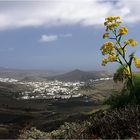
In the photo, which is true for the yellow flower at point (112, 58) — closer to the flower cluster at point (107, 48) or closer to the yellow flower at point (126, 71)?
the flower cluster at point (107, 48)

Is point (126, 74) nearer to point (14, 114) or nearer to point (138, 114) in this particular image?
point (138, 114)

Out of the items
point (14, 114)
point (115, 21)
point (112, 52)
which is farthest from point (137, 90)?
point (14, 114)

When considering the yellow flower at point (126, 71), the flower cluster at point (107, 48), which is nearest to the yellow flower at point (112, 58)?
the flower cluster at point (107, 48)

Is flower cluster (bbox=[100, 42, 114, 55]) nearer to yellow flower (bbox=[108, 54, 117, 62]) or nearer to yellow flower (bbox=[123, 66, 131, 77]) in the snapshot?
yellow flower (bbox=[108, 54, 117, 62])

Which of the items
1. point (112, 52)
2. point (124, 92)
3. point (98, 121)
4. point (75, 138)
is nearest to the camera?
point (75, 138)

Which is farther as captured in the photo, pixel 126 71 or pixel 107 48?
pixel 126 71

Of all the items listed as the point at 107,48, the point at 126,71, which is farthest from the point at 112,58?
the point at 126,71

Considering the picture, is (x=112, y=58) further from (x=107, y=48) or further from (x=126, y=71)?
(x=126, y=71)

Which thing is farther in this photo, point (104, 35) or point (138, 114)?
point (104, 35)

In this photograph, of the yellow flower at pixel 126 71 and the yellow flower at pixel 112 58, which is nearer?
the yellow flower at pixel 112 58

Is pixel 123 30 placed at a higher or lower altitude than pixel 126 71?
higher

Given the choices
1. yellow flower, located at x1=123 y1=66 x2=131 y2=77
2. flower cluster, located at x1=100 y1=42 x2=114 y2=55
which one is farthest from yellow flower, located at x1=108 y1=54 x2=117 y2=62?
yellow flower, located at x1=123 y1=66 x2=131 y2=77
